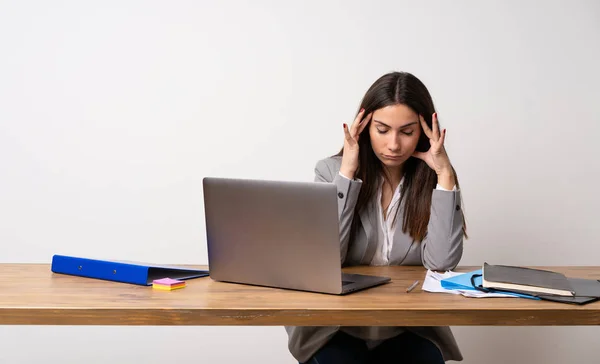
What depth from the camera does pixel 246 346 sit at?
351cm

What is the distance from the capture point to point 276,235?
1.80 metres

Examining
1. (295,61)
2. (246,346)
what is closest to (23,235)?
(246,346)

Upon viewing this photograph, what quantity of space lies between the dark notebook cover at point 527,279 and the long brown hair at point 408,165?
0.33m

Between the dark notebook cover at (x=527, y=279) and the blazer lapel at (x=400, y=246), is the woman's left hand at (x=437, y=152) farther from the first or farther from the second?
the dark notebook cover at (x=527, y=279)

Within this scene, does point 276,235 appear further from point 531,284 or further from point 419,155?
point 419,155

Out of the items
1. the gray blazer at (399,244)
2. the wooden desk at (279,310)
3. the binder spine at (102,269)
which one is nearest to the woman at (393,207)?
the gray blazer at (399,244)

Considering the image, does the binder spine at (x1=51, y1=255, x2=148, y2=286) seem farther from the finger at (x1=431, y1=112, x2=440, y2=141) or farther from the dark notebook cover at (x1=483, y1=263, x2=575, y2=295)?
the finger at (x1=431, y1=112, x2=440, y2=141)

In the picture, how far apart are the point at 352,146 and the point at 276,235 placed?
61 cm

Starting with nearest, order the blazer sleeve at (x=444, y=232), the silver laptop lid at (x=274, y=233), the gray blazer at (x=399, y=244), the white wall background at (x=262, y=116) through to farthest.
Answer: the silver laptop lid at (x=274, y=233) → the gray blazer at (x=399, y=244) → the blazer sleeve at (x=444, y=232) → the white wall background at (x=262, y=116)

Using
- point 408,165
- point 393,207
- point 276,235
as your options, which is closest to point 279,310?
point 276,235

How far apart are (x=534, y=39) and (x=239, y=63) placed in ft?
4.50

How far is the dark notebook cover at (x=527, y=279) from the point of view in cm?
179

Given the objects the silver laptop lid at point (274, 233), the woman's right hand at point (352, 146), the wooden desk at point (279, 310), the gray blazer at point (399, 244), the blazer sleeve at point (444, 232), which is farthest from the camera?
the woman's right hand at point (352, 146)

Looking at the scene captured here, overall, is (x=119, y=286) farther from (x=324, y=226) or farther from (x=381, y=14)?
(x=381, y=14)
